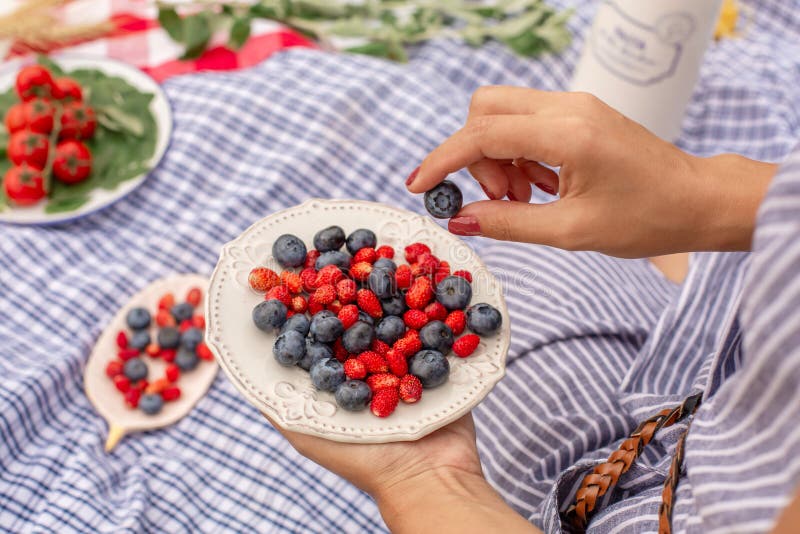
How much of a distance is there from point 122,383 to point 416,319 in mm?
580

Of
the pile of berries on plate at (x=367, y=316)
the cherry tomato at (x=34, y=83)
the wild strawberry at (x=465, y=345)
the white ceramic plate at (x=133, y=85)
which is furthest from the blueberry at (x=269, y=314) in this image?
the cherry tomato at (x=34, y=83)

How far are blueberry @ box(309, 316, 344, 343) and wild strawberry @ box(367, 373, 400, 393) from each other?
0.07m

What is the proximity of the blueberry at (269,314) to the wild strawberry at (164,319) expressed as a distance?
0.46 metres

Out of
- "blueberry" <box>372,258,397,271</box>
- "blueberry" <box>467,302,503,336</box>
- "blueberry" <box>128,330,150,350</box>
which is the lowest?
"blueberry" <box>128,330,150,350</box>

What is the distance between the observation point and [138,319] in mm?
1143

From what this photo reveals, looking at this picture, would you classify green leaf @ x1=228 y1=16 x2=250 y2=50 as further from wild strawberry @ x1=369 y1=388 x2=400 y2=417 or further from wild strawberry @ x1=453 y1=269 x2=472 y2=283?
wild strawberry @ x1=369 y1=388 x2=400 y2=417

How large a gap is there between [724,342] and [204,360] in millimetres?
829

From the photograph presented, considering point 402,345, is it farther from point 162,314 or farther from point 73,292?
point 73,292

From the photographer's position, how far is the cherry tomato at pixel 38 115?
50.0 inches

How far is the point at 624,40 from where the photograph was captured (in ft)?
4.36

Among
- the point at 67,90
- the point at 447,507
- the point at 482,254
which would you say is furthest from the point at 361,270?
the point at 67,90

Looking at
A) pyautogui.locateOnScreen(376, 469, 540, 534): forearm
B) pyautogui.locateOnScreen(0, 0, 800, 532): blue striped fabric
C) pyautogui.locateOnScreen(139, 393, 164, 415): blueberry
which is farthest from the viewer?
pyautogui.locateOnScreen(139, 393, 164, 415): blueberry

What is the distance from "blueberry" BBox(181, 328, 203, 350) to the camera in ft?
3.73

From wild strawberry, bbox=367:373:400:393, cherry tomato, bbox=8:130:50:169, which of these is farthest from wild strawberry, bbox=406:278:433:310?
cherry tomato, bbox=8:130:50:169
